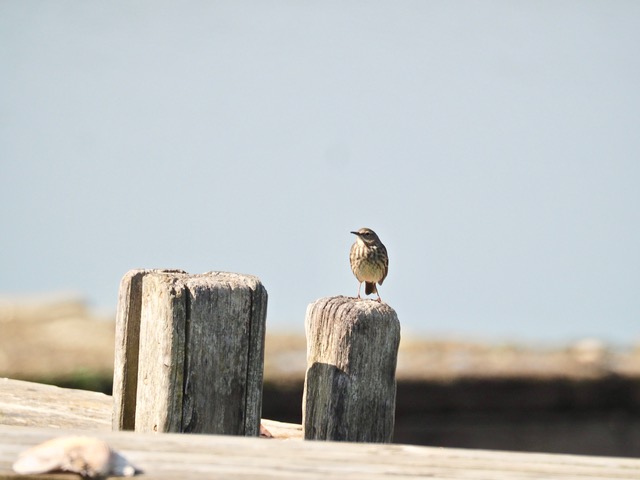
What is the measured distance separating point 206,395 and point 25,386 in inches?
57.9

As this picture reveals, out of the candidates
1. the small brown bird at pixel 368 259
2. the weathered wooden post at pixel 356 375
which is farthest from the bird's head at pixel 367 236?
the weathered wooden post at pixel 356 375

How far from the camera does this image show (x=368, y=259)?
8164mm

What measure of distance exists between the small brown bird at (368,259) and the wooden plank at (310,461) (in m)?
4.98

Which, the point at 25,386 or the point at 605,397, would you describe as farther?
the point at 605,397

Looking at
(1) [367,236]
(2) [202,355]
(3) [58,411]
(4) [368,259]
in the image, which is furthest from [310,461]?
(1) [367,236]

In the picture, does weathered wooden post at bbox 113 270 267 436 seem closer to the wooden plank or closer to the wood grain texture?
the wood grain texture

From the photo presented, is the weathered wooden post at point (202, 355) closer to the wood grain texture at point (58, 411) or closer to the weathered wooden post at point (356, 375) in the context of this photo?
the weathered wooden post at point (356, 375)

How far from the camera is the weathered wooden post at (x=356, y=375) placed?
13.6 ft

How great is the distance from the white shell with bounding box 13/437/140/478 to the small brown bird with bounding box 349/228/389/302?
538 centimetres

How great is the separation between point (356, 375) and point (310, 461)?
115cm

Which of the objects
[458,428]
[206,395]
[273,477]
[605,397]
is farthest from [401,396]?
[273,477]

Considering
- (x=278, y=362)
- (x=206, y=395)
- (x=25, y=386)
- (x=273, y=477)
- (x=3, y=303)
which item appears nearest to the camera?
(x=273, y=477)

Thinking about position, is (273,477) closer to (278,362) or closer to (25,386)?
(25,386)

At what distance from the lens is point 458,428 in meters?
11.8
